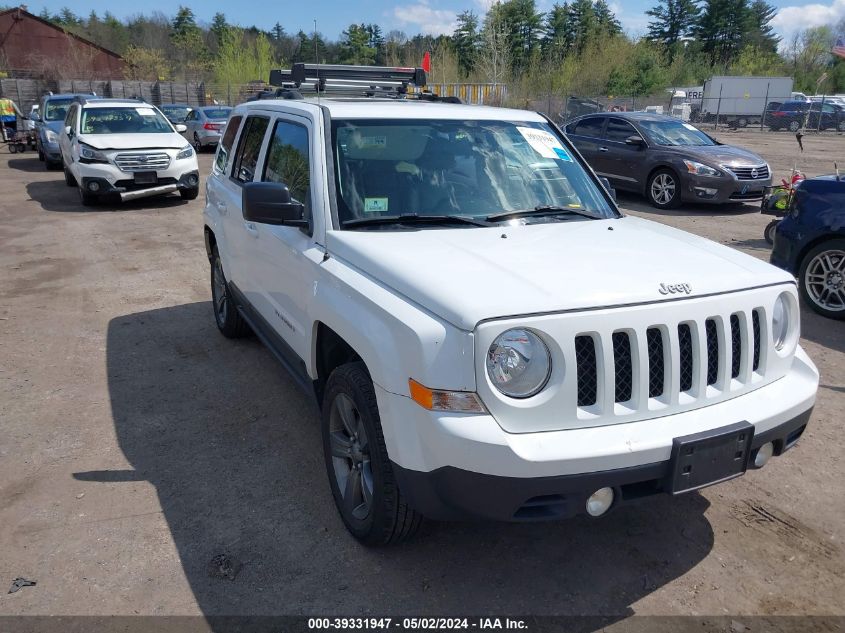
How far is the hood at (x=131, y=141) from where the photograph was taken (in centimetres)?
1255

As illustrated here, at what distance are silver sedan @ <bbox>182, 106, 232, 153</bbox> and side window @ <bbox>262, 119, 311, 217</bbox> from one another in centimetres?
1991

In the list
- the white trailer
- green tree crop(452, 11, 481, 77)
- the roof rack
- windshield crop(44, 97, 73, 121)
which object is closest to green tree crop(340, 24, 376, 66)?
green tree crop(452, 11, 481, 77)

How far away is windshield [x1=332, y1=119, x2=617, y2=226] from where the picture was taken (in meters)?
3.63

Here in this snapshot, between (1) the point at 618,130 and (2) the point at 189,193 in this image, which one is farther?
(2) the point at 189,193

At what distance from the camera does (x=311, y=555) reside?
3.21 metres

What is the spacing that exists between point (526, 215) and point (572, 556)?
1.74 m

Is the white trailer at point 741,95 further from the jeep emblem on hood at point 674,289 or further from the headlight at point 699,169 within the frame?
the jeep emblem on hood at point 674,289

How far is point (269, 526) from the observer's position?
345cm

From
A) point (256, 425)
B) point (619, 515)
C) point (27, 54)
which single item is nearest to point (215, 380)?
point (256, 425)

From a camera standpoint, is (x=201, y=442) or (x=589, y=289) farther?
(x=201, y=442)

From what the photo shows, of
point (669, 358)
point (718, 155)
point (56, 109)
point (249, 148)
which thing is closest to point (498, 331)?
point (669, 358)

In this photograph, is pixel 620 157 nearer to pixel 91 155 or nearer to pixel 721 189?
pixel 721 189

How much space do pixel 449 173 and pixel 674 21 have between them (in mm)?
91035

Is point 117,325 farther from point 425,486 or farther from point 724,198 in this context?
point 724,198
